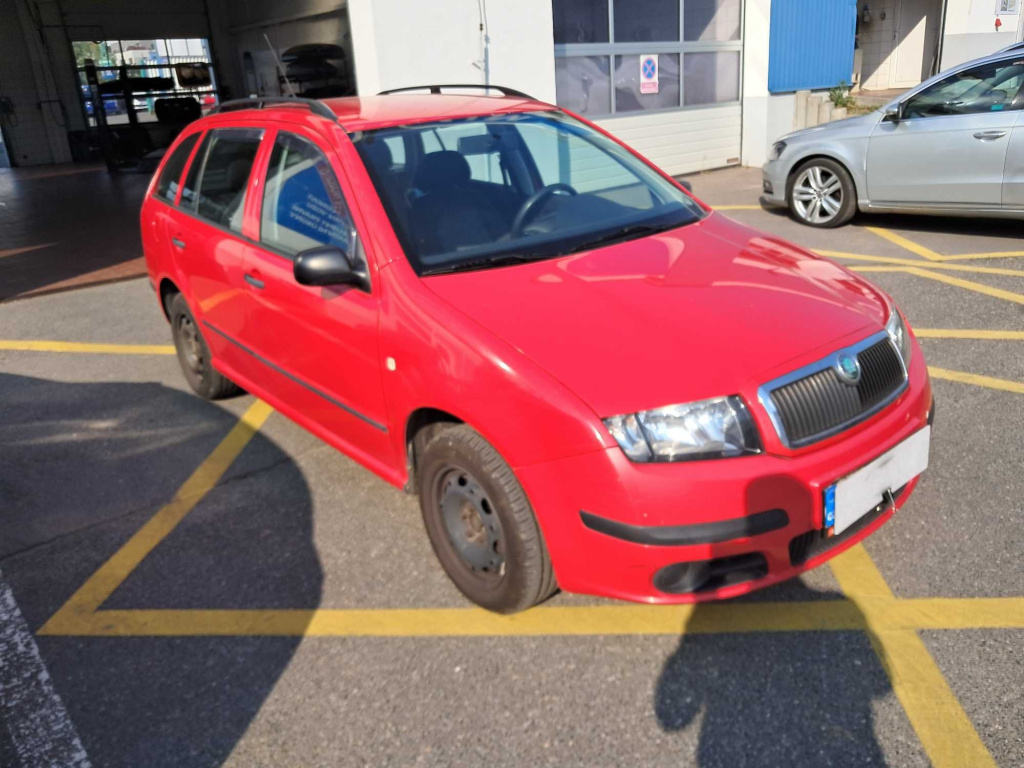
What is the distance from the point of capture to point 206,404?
520 cm

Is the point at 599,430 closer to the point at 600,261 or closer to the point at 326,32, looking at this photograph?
the point at 600,261

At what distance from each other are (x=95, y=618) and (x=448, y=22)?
7.46 meters

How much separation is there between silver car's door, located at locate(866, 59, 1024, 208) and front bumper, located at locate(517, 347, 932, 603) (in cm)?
589

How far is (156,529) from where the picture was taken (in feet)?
12.7

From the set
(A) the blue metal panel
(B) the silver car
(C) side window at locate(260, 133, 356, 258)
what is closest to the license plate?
(C) side window at locate(260, 133, 356, 258)

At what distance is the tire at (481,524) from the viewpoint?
108 inches

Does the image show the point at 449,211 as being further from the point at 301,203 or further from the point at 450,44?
the point at 450,44

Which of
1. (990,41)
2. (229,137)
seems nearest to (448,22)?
(229,137)

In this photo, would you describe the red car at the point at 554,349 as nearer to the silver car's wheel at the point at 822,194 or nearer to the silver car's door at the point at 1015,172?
the silver car's door at the point at 1015,172

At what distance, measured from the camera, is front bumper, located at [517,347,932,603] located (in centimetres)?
250

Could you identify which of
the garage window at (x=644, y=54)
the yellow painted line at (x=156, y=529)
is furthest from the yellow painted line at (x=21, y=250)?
the yellow painted line at (x=156, y=529)

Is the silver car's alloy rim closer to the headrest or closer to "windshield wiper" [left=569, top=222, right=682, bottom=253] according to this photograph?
"windshield wiper" [left=569, top=222, right=682, bottom=253]

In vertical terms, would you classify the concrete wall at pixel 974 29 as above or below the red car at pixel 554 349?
above

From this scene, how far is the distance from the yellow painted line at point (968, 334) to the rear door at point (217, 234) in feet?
13.0
